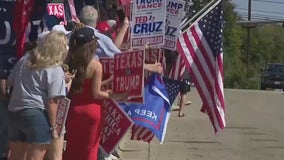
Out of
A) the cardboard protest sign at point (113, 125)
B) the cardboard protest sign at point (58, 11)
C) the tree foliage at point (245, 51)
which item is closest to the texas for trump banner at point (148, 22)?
the cardboard protest sign at point (58, 11)

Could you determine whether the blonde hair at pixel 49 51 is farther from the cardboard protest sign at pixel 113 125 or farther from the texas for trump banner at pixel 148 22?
the texas for trump banner at pixel 148 22

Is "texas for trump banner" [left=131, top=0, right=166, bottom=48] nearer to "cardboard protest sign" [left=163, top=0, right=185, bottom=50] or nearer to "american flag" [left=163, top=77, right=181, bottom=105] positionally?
"cardboard protest sign" [left=163, top=0, right=185, bottom=50]

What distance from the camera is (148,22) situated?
28.8 ft

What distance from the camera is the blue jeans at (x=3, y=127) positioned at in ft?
25.3

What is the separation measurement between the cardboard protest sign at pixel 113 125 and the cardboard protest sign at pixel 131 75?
8.5 inches

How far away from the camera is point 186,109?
22.8 metres

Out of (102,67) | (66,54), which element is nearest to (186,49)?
(102,67)

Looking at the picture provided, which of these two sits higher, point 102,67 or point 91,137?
point 102,67

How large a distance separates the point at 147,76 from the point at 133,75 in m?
1.95

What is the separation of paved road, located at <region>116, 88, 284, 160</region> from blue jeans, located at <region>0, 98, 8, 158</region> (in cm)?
465

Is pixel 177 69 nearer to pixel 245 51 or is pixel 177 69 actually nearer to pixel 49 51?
pixel 49 51

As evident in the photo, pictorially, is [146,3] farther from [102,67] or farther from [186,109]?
[186,109]

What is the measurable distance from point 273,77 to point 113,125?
41.7 m

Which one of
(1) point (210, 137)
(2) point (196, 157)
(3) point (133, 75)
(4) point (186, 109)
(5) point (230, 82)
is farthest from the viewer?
(5) point (230, 82)
